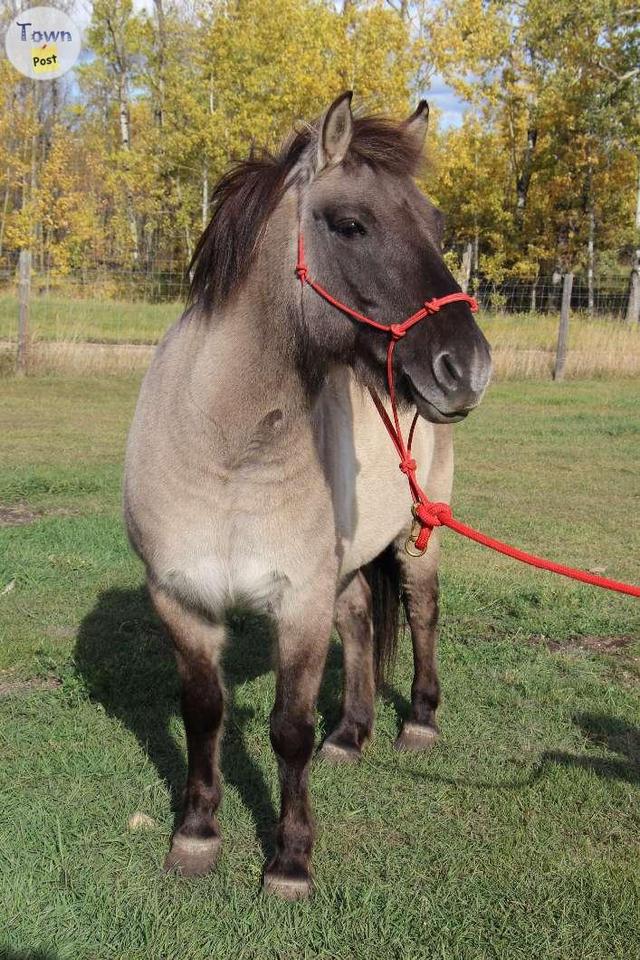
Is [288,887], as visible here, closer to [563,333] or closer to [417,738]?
[417,738]

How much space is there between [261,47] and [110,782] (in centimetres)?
2377

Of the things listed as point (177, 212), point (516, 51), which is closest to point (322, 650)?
point (177, 212)

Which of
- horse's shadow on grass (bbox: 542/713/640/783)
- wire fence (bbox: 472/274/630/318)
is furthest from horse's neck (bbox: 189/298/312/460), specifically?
wire fence (bbox: 472/274/630/318)

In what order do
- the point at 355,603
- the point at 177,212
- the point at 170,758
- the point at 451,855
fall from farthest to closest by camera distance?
1. the point at 177,212
2. the point at 355,603
3. the point at 170,758
4. the point at 451,855

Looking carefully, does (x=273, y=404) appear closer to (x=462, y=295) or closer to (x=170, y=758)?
(x=462, y=295)

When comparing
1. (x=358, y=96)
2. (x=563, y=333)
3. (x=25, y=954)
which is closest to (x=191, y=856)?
(x=25, y=954)

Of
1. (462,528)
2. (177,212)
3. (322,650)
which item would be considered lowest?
(322,650)

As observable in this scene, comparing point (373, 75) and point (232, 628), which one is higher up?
point (373, 75)

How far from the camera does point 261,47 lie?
23672mm

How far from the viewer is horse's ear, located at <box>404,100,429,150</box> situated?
289 centimetres

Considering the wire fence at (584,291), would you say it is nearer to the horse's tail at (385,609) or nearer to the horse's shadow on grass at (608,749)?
the horse's tail at (385,609)

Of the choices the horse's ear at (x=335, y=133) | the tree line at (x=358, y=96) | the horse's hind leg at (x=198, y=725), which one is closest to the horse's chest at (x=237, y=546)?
the horse's hind leg at (x=198, y=725)

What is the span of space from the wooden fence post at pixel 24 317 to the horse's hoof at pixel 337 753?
1249 cm

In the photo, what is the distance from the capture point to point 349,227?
2590 mm
